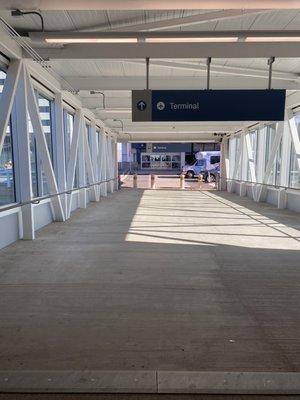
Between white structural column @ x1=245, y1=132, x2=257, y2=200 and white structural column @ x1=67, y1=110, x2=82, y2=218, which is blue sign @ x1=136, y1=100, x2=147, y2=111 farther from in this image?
white structural column @ x1=245, y1=132, x2=257, y2=200

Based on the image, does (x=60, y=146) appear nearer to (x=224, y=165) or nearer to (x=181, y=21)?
(x=181, y=21)

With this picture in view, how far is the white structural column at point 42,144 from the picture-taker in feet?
22.5

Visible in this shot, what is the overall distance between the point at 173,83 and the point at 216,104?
232 cm

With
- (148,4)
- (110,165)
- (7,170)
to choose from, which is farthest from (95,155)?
(148,4)

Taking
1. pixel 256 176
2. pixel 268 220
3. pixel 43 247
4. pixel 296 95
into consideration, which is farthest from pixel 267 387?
pixel 256 176

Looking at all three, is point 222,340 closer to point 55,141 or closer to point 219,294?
point 219,294

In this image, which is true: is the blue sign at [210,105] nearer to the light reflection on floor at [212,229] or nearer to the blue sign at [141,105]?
the blue sign at [141,105]

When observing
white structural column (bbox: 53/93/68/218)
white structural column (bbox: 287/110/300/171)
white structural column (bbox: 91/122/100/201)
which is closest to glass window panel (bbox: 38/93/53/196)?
white structural column (bbox: 53/93/68/218)

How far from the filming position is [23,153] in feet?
21.7

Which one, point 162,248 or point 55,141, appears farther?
point 55,141

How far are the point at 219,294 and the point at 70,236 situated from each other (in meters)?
4.01

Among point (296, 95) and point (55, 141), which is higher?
point (296, 95)

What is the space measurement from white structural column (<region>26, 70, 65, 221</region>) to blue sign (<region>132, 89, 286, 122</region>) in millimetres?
2205

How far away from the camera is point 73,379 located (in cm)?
235
